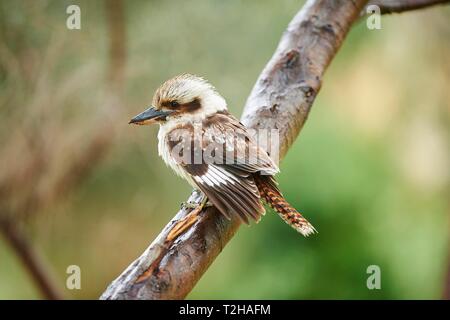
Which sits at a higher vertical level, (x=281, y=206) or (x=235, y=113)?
(x=235, y=113)

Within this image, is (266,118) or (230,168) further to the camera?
(266,118)

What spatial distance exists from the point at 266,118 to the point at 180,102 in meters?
0.22

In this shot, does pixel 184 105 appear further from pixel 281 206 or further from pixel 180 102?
pixel 281 206

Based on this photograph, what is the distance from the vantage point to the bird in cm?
134

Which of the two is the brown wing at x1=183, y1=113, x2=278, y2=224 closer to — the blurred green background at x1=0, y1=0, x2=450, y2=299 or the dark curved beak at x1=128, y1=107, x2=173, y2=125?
the dark curved beak at x1=128, y1=107, x2=173, y2=125

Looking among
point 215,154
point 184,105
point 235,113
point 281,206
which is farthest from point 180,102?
point 235,113

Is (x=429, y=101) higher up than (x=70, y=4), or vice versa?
(x=70, y=4)

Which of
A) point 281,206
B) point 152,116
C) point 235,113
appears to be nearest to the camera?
point 281,206

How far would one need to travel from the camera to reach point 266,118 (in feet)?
→ 5.38
